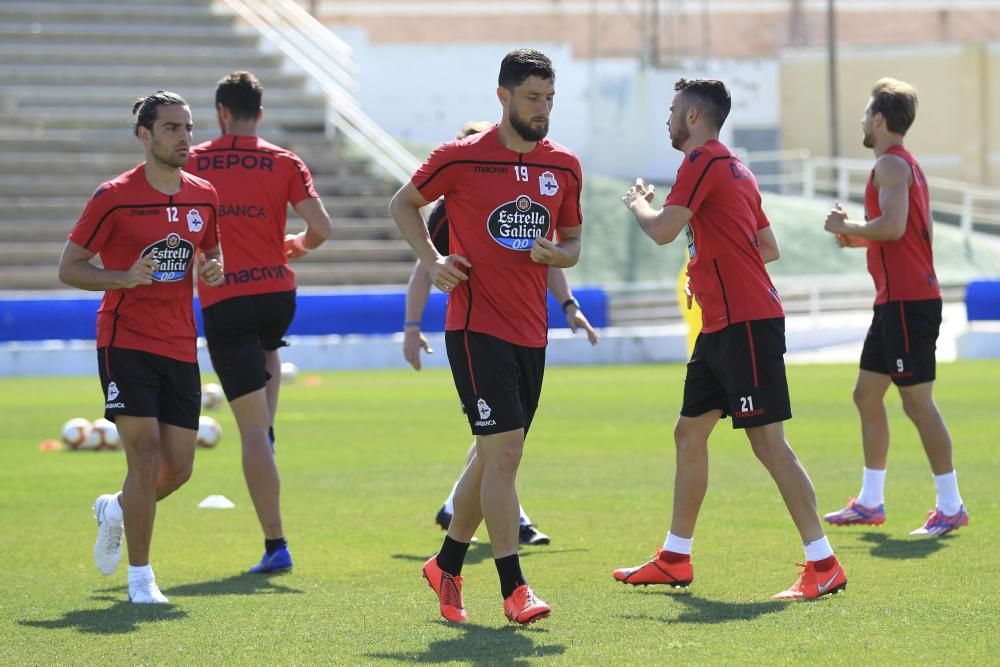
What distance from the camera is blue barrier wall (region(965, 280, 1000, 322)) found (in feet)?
77.3

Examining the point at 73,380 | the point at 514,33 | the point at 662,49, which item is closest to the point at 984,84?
the point at 662,49

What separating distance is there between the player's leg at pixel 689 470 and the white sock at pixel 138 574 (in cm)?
211

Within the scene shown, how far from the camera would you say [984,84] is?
46.4 m

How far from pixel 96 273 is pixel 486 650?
2544 millimetres

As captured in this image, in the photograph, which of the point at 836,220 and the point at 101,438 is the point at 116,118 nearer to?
the point at 101,438

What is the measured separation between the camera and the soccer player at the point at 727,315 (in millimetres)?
6891

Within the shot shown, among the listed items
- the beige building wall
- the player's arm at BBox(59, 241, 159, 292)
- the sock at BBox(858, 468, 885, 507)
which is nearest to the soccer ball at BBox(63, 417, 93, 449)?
the player's arm at BBox(59, 241, 159, 292)

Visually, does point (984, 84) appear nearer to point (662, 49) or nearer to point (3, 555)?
point (662, 49)

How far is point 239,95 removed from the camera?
824cm

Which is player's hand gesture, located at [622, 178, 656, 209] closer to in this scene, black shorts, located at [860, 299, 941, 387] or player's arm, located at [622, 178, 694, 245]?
player's arm, located at [622, 178, 694, 245]

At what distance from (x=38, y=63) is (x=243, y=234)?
1115 inches

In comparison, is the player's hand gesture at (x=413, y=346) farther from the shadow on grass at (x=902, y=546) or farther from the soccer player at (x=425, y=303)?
the shadow on grass at (x=902, y=546)

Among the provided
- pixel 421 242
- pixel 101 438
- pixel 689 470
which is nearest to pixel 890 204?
pixel 689 470

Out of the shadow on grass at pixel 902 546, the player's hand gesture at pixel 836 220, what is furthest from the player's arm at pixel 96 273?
the shadow on grass at pixel 902 546
